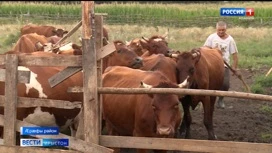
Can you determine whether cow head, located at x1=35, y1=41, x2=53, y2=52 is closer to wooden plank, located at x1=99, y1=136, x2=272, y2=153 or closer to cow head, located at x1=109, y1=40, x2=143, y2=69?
cow head, located at x1=109, y1=40, x2=143, y2=69

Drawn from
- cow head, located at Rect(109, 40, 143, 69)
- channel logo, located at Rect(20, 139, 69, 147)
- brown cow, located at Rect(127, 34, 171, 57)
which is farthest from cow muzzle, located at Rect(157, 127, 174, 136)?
brown cow, located at Rect(127, 34, 171, 57)

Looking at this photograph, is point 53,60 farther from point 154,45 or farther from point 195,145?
point 154,45

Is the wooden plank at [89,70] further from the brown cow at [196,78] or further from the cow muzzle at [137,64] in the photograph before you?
the cow muzzle at [137,64]

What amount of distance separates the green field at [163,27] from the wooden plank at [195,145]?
12199 mm

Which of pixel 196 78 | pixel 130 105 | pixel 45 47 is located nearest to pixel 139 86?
pixel 130 105

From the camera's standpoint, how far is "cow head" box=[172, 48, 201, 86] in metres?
10.7

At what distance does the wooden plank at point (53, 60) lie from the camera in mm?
7090

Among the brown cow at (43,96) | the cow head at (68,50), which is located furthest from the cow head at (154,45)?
the brown cow at (43,96)

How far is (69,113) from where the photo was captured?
887 centimetres

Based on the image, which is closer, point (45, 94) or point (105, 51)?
point (105, 51)

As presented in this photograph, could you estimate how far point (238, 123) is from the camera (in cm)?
1209

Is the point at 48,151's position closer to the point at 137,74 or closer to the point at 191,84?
the point at 137,74

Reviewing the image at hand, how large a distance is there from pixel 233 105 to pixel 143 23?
62.1 feet

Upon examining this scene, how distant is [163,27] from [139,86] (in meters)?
22.7
